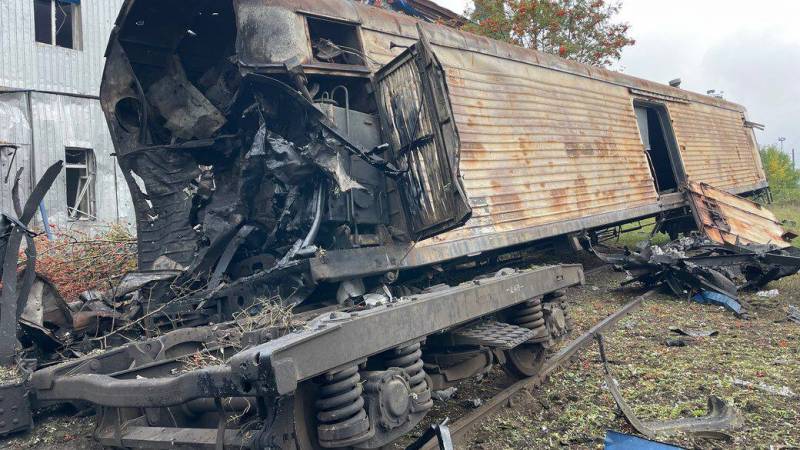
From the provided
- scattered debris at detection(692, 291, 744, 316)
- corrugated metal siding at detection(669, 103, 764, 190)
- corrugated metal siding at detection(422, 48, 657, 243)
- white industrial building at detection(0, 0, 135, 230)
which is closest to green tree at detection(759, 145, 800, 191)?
corrugated metal siding at detection(669, 103, 764, 190)

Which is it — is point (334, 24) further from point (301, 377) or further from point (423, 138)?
point (301, 377)

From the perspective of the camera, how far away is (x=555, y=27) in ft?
60.8

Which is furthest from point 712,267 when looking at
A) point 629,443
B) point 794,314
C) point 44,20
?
point 44,20

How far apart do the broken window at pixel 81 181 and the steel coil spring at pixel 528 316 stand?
1234cm

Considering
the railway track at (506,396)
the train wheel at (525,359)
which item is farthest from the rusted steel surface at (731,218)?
the train wheel at (525,359)

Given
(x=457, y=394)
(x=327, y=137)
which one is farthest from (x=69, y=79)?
(x=457, y=394)

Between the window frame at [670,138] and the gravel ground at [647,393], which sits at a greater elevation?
the window frame at [670,138]

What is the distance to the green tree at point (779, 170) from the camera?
31.0 metres

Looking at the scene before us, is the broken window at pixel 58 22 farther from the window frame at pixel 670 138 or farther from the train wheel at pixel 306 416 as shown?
the train wheel at pixel 306 416

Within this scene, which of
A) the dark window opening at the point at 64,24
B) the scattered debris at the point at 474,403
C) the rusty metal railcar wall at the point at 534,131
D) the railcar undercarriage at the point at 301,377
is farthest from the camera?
the dark window opening at the point at 64,24

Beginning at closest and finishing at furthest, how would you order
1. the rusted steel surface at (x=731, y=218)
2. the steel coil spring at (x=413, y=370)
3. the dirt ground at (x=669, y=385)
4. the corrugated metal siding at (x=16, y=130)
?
the steel coil spring at (x=413, y=370), the dirt ground at (x=669, y=385), the rusted steel surface at (x=731, y=218), the corrugated metal siding at (x=16, y=130)

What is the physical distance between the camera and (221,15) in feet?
18.8

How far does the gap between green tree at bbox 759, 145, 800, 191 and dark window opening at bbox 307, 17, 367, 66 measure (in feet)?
101

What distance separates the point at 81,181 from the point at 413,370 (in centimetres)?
1357
